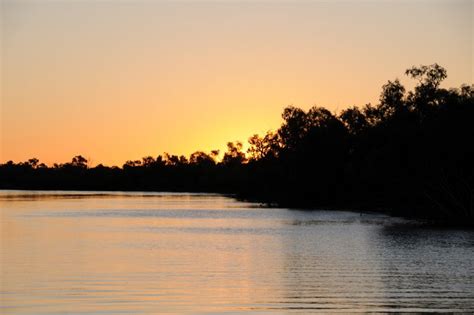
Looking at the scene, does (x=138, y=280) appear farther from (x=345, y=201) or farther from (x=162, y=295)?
(x=345, y=201)

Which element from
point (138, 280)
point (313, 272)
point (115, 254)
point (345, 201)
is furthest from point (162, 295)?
point (345, 201)

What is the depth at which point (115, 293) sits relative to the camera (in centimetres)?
2391

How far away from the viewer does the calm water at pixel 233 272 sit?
22234 mm

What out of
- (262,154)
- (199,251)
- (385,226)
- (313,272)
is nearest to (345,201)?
(262,154)

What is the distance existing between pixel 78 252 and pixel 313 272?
12413 mm

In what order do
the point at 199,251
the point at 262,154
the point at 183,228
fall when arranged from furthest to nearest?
1. the point at 262,154
2. the point at 183,228
3. the point at 199,251

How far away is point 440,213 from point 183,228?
21.3 m

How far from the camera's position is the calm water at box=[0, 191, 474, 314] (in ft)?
72.9

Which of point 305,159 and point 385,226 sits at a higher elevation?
point 305,159

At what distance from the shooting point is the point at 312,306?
71.6ft

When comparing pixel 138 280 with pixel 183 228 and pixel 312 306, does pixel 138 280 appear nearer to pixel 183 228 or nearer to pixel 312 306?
pixel 312 306

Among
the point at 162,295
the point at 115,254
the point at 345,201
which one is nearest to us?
the point at 162,295

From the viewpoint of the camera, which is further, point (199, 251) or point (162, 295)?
point (199, 251)

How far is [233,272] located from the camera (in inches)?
1187
